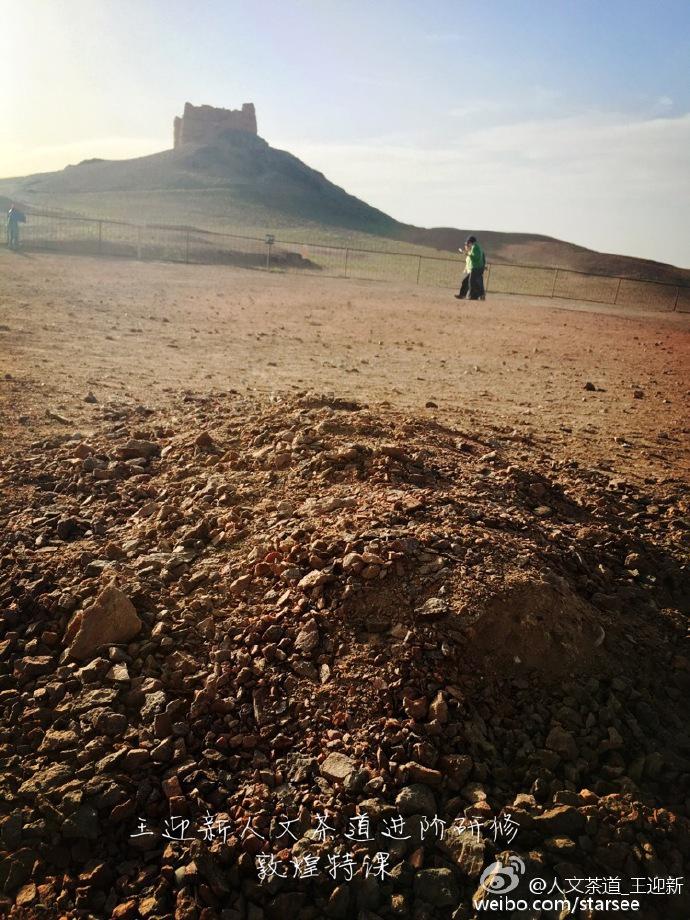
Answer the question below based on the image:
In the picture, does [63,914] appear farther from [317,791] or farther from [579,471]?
[579,471]

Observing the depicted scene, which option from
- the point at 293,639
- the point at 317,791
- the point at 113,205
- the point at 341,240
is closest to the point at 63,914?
the point at 317,791

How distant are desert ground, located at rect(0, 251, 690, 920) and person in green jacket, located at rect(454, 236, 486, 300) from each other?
1468 centimetres

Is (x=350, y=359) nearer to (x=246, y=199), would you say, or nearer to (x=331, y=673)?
(x=331, y=673)

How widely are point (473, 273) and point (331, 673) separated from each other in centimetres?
1934

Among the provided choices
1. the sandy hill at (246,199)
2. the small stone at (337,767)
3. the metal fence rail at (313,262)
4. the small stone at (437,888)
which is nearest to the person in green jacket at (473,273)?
the metal fence rail at (313,262)

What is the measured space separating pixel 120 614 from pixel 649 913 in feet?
7.55

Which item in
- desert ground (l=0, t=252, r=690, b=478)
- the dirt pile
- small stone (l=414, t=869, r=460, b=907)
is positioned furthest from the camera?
desert ground (l=0, t=252, r=690, b=478)

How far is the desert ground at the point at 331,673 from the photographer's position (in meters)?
2.23

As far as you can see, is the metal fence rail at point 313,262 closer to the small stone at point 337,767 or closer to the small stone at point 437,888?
the small stone at point 337,767

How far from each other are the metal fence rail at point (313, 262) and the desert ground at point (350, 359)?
915 centimetres

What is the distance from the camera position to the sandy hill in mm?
55906

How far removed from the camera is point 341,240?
5672 cm

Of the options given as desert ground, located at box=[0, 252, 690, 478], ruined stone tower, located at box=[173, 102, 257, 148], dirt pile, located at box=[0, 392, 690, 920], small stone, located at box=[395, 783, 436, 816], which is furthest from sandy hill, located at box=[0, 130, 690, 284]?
small stone, located at box=[395, 783, 436, 816]

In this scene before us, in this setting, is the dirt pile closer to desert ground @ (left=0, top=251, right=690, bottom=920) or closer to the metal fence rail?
desert ground @ (left=0, top=251, right=690, bottom=920)
